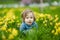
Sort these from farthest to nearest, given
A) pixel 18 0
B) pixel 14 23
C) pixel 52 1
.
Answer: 1. pixel 18 0
2. pixel 52 1
3. pixel 14 23

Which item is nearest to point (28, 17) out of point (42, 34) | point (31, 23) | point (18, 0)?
point (31, 23)

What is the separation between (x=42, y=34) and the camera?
3863 mm

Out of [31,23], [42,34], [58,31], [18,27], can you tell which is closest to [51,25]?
[31,23]

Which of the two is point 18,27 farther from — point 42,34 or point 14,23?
point 42,34

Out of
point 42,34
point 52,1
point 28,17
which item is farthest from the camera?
point 52,1

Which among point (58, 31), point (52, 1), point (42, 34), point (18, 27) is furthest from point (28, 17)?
point (52, 1)

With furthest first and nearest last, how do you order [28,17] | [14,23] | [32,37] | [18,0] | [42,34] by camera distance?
1. [18,0]
2. [14,23]
3. [28,17]
4. [42,34]
5. [32,37]

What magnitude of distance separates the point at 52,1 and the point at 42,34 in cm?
1843

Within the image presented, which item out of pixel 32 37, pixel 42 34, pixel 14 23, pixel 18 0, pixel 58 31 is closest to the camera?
pixel 32 37

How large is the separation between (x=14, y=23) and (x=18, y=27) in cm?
10

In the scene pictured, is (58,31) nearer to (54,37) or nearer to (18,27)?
(54,37)

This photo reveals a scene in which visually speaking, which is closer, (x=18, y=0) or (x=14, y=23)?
(x=14, y=23)

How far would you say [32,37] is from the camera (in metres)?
3.27

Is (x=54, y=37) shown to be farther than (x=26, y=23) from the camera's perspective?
No
